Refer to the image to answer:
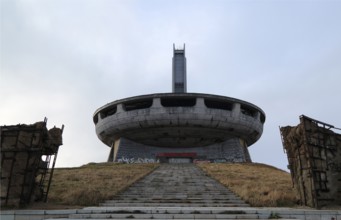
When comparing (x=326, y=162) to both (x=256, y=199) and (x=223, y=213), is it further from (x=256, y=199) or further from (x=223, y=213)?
(x=223, y=213)

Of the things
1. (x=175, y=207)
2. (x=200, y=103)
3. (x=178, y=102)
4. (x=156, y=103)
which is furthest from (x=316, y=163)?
(x=178, y=102)

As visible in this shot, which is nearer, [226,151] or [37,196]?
[37,196]

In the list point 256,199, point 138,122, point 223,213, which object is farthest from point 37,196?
point 138,122

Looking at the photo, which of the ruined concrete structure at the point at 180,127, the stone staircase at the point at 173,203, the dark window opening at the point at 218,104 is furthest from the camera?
the dark window opening at the point at 218,104

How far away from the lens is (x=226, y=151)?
1671 inches

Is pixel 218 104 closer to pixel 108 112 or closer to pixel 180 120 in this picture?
pixel 180 120

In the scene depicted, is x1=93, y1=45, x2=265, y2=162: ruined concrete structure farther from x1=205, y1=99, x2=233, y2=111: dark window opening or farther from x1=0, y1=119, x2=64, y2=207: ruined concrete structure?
x1=0, y1=119, x2=64, y2=207: ruined concrete structure

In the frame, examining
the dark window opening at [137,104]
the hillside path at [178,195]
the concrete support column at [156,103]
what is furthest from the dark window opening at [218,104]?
the hillside path at [178,195]

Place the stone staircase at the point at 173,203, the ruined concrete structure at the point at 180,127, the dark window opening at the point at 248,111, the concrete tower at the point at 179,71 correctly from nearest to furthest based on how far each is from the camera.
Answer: the stone staircase at the point at 173,203 < the ruined concrete structure at the point at 180,127 < the dark window opening at the point at 248,111 < the concrete tower at the point at 179,71

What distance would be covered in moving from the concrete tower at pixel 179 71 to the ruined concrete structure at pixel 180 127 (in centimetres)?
1148

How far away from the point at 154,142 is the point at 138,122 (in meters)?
5.00

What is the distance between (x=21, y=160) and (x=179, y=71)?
4393cm

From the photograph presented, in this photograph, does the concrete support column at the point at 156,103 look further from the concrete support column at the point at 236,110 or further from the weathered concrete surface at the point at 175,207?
the weathered concrete surface at the point at 175,207

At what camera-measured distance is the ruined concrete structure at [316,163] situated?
12.2 metres
